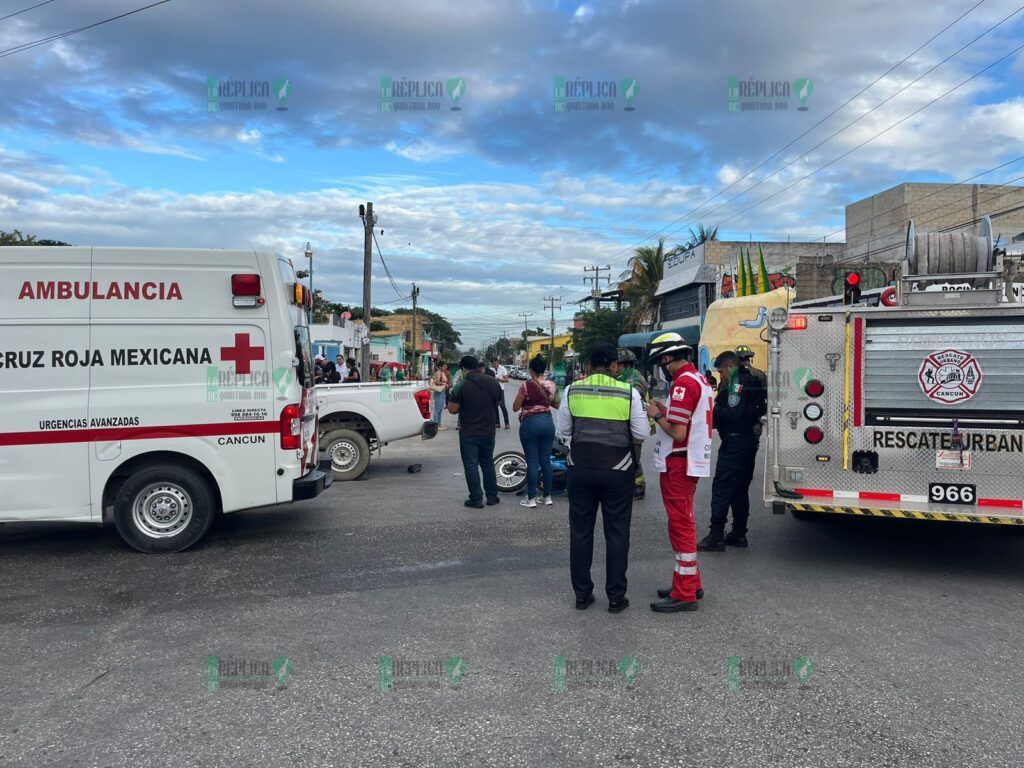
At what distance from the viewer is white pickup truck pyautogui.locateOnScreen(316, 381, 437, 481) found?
1122 cm

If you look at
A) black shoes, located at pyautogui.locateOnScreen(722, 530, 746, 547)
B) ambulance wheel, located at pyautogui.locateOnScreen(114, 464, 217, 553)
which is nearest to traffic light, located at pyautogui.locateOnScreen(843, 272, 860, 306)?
black shoes, located at pyautogui.locateOnScreen(722, 530, 746, 547)

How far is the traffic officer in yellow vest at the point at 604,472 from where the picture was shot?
522cm

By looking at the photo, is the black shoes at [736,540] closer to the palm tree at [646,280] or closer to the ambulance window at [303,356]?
the ambulance window at [303,356]

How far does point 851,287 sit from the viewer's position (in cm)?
728

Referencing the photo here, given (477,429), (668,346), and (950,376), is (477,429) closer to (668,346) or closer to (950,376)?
(668,346)

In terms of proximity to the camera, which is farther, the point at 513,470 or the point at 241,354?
the point at 513,470

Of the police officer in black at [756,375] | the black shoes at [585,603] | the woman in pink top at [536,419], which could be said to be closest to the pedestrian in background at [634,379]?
the black shoes at [585,603]

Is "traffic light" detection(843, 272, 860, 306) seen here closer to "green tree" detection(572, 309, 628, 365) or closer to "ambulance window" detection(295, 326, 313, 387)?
"ambulance window" detection(295, 326, 313, 387)

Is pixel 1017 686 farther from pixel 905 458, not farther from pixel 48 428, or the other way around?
pixel 48 428

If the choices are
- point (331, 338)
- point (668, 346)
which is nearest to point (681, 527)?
point (668, 346)

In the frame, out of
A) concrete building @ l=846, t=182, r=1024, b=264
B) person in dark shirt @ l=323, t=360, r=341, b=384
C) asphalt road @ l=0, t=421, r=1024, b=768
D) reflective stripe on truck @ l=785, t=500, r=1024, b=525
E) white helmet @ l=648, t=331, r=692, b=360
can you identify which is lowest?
asphalt road @ l=0, t=421, r=1024, b=768

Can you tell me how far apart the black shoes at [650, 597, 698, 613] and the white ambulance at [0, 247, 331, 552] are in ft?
11.1

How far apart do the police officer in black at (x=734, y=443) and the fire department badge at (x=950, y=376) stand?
4.48 ft

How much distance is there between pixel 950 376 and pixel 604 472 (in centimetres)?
287
